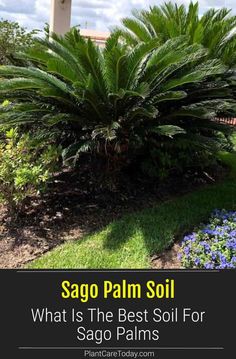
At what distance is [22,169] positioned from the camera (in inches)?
168

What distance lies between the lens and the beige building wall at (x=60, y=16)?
807cm

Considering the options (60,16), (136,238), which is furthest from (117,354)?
(60,16)

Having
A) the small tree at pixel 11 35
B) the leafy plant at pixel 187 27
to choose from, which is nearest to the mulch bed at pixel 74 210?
the leafy plant at pixel 187 27

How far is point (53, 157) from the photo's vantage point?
4535 mm

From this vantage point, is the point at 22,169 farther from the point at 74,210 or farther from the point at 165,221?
the point at 165,221

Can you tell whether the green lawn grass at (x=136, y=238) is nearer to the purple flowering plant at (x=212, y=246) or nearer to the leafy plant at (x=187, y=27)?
the purple flowering plant at (x=212, y=246)

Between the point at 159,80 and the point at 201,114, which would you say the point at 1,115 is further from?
the point at 201,114

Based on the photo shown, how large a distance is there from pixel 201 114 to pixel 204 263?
1.49m

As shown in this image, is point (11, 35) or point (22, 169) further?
point (11, 35)

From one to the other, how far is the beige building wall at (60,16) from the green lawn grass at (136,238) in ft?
14.4

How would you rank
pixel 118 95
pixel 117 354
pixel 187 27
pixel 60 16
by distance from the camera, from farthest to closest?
pixel 60 16, pixel 187 27, pixel 118 95, pixel 117 354

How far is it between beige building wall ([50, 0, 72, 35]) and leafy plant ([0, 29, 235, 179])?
334 cm

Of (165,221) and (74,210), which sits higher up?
(74,210)

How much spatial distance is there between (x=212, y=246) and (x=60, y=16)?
5.70m
